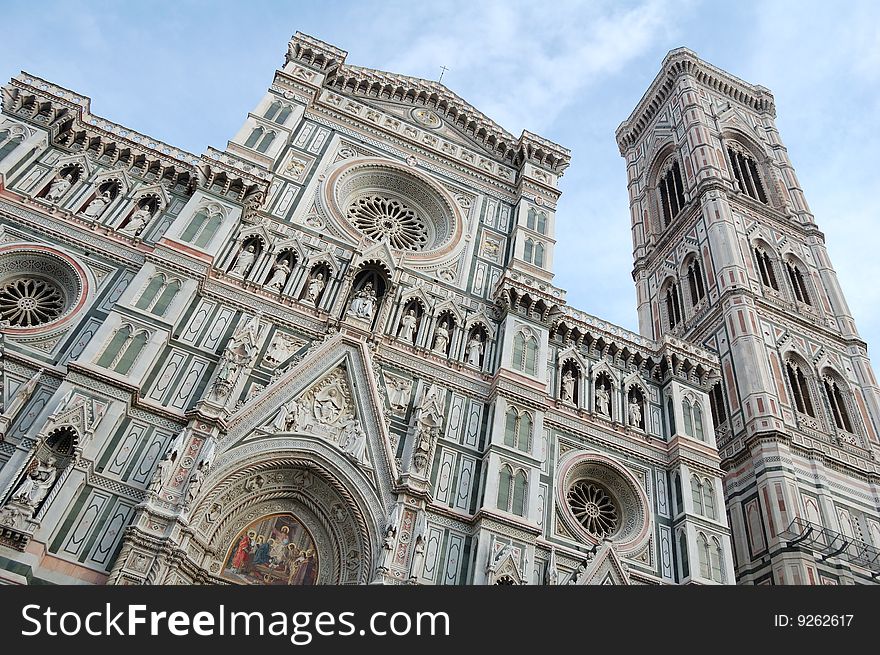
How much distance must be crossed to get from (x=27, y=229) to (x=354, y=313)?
7.30 meters

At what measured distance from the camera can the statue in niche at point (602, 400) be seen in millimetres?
17656

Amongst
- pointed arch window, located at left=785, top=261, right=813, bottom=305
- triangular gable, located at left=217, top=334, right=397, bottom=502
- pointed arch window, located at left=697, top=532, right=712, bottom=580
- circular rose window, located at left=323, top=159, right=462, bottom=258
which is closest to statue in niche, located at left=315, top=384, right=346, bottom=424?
triangular gable, located at left=217, top=334, right=397, bottom=502

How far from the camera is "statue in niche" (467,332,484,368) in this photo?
1711 centimetres

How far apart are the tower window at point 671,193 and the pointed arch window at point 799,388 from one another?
11.0 meters

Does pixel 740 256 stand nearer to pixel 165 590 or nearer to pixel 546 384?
pixel 546 384

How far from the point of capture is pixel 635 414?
17.9 m

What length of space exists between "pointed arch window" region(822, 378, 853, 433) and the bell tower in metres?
0.05

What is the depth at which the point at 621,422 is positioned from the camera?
1761 cm

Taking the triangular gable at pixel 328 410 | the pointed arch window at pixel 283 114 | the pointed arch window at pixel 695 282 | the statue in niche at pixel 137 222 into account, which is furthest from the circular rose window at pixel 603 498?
the pointed arch window at pixel 695 282

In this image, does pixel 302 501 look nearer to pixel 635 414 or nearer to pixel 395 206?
pixel 635 414

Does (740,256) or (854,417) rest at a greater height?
(740,256)

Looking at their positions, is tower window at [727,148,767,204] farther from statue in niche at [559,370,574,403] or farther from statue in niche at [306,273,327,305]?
statue in niche at [306,273,327,305]

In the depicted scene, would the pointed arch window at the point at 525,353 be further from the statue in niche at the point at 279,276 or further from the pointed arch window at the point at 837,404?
the pointed arch window at the point at 837,404

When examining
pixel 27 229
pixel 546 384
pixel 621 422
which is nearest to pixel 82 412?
pixel 27 229
